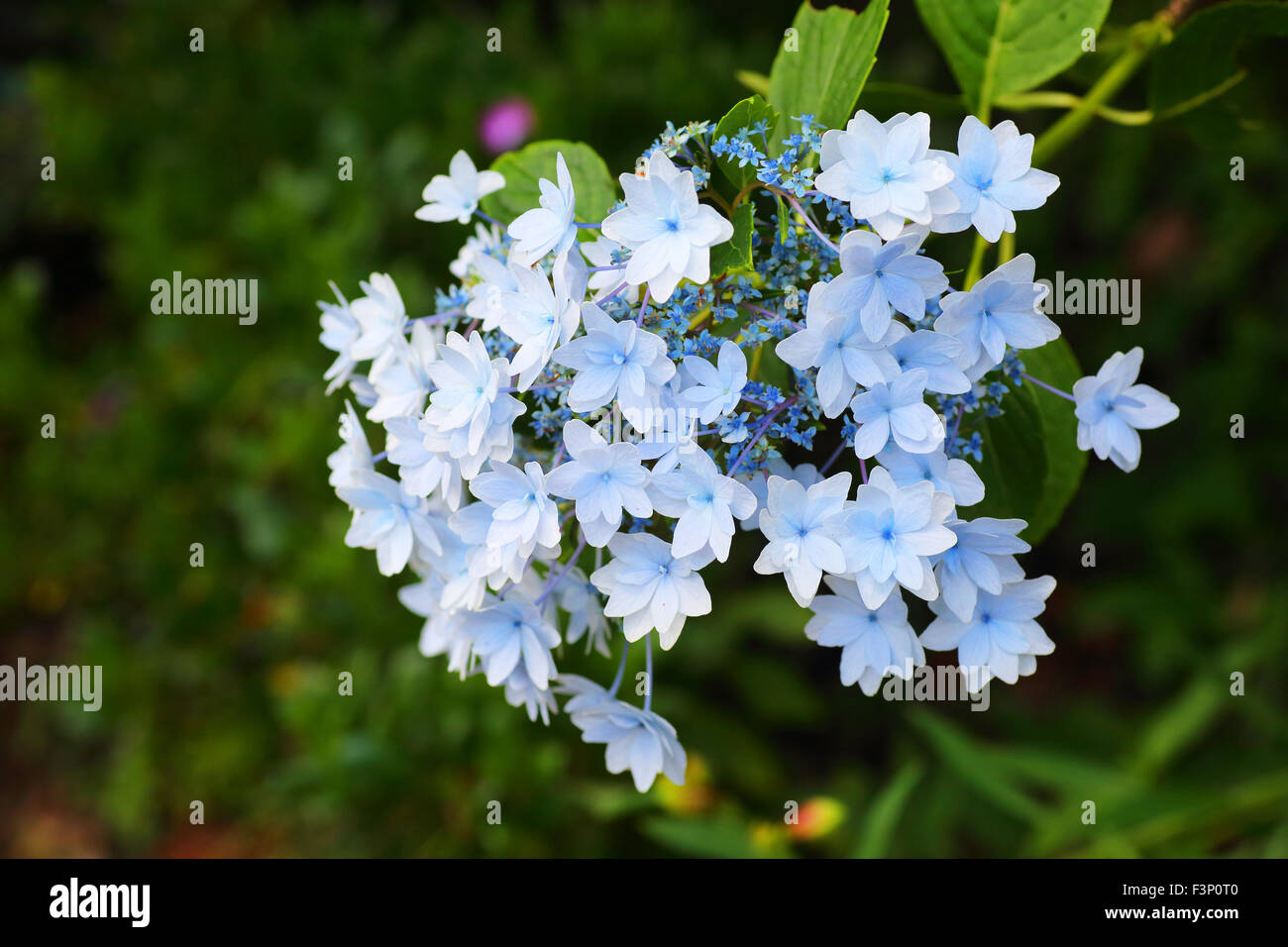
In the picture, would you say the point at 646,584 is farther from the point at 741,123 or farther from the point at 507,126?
the point at 507,126

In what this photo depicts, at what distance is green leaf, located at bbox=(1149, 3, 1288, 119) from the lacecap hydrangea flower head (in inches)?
13.7

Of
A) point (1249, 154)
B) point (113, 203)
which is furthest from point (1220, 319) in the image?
point (113, 203)

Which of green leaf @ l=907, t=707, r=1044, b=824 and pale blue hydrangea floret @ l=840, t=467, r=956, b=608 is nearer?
pale blue hydrangea floret @ l=840, t=467, r=956, b=608

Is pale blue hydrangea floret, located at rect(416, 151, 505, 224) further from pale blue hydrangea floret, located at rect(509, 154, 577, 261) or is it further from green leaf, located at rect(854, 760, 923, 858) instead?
green leaf, located at rect(854, 760, 923, 858)

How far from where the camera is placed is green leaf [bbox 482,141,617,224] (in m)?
0.81

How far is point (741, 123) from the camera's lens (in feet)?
2.19

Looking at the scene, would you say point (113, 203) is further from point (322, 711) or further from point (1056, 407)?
point (1056, 407)

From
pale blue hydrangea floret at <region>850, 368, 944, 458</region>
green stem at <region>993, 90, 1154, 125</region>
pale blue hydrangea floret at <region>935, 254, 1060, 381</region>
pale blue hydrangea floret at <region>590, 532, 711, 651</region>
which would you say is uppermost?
green stem at <region>993, 90, 1154, 125</region>

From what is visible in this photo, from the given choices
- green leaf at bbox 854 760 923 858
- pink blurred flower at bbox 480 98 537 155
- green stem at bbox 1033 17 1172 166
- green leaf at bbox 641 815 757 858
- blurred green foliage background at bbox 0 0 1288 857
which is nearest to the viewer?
green stem at bbox 1033 17 1172 166

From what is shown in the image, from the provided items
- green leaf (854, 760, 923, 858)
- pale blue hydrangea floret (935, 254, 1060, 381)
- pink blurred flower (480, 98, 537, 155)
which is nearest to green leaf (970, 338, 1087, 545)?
pale blue hydrangea floret (935, 254, 1060, 381)

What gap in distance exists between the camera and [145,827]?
2230mm

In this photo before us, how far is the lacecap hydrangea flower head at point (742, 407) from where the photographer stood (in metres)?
0.61

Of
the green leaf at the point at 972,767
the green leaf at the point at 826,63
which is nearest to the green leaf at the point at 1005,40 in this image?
the green leaf at the point at 826,63

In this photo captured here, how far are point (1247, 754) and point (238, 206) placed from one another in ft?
8.05
